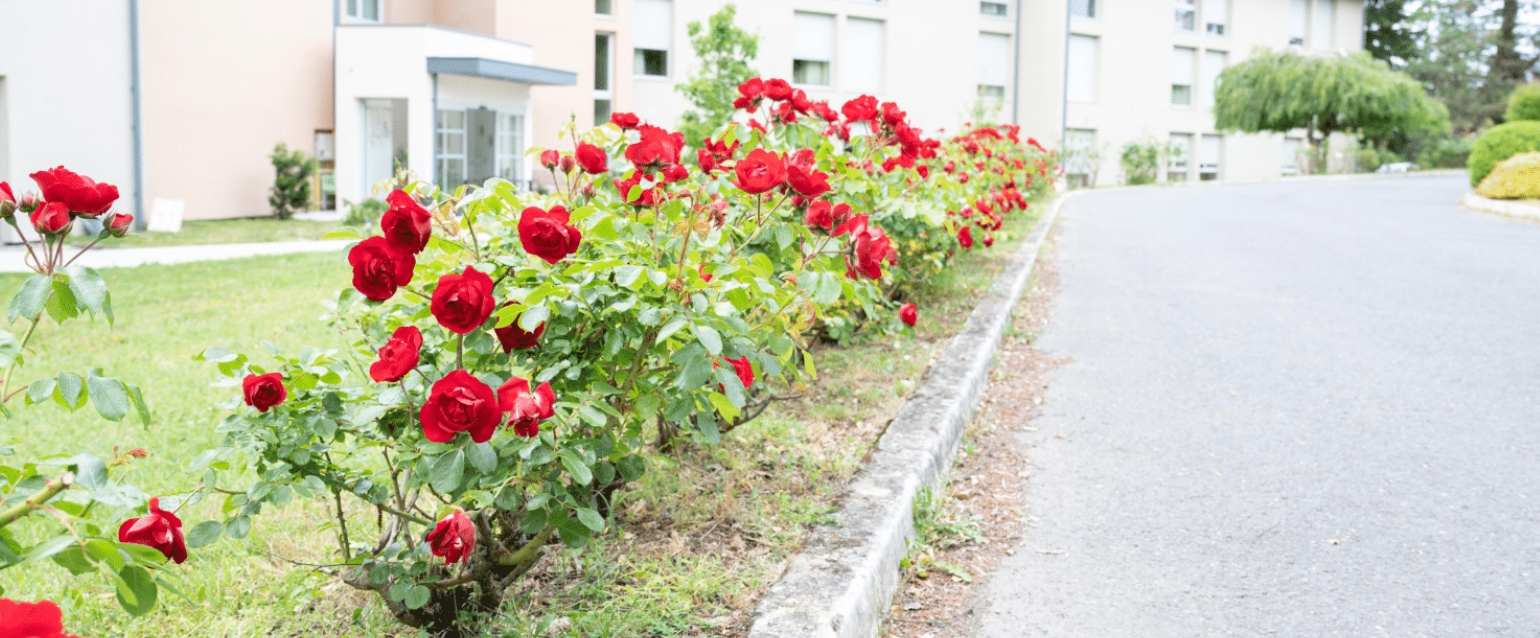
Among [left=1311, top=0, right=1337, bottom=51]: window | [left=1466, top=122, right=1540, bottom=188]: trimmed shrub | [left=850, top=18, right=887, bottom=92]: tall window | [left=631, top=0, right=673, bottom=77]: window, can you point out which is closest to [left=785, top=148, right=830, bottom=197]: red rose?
[left=1466, top=122, right=1540, bottom=188]: trimmed shrub

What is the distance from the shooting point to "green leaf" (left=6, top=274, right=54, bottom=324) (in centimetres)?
157

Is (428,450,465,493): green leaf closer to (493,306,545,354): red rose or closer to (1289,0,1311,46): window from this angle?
(493,306,545,354): red rose

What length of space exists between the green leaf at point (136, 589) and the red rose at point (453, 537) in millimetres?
528

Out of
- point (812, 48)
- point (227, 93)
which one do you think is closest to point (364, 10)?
point (227, 93)

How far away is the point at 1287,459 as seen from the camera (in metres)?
4.29

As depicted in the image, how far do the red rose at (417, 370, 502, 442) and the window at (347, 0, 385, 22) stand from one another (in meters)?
19.5

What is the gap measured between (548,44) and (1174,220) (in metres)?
13.0

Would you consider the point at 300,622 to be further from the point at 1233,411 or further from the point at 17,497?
the point at 1233,411

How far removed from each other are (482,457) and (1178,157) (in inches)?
1350

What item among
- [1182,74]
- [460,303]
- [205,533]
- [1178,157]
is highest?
[1182,74]

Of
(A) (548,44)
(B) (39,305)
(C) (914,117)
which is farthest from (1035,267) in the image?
(C) (914,117)

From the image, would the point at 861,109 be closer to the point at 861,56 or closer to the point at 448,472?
the point at 448,472

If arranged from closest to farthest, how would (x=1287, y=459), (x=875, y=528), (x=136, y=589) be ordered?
(x=136, y=589) → (x=875, y=528) → (x=1287, y=459)

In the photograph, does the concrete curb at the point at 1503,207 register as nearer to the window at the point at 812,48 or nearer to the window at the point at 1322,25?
the window at the point at 812,48
